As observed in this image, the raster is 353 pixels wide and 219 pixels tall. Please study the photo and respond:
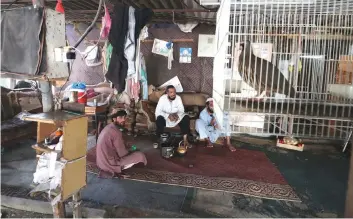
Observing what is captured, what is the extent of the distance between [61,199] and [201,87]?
481cm

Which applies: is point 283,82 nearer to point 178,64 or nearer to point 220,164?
point 220,164

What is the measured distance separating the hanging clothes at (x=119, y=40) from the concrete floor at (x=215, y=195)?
1.43m

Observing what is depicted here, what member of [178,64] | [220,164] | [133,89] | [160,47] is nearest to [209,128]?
[220,164]

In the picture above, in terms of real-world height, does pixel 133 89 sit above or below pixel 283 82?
below

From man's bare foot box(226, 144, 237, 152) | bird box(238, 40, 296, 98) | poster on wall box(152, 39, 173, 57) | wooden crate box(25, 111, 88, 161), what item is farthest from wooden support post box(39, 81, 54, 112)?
poster on wall box(152, 39, 173, 57)

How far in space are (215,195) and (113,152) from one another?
1.70 m

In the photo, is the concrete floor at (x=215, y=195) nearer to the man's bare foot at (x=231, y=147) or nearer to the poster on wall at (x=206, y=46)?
the man's bare foot at (x=231, y=147)

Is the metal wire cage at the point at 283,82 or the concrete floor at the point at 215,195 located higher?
the metal wire cage at the point at 283,82

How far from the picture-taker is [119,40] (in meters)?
3.17

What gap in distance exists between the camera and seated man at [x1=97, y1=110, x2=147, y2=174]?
12.5 feet

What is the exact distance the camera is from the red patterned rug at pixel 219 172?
3.54 metres

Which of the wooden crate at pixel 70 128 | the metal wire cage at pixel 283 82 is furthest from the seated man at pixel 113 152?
the metal wire cage at pixel 283 82

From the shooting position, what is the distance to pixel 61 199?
2.31m

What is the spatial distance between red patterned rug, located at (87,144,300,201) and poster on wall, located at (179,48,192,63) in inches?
102
